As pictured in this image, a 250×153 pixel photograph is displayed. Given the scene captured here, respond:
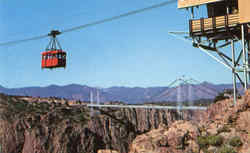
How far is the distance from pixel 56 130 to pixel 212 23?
162 feet

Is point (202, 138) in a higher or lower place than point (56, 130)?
higher

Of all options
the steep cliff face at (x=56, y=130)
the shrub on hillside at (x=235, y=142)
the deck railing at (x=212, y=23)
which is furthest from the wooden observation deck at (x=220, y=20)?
the steep cliff face at (x=56, y=130)

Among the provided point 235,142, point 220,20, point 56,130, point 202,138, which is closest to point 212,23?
point 220,20

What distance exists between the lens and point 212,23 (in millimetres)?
19984

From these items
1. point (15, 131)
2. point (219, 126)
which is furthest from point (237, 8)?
point (15, 131)

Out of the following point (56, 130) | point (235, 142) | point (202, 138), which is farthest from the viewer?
point (56, 130)

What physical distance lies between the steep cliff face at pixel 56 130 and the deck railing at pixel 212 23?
3878cm

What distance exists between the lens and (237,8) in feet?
66.3

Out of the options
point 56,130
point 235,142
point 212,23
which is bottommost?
point 56,130

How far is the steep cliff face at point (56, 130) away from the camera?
62.0 metres

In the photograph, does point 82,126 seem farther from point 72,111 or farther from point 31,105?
point 31,105

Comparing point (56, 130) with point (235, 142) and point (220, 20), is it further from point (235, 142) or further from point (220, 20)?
point (235, 142)

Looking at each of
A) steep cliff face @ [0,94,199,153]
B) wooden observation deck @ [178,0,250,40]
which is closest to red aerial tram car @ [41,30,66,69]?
wooden observation deck @ [178,0,250,40]

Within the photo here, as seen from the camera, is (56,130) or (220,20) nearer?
(220,20)
